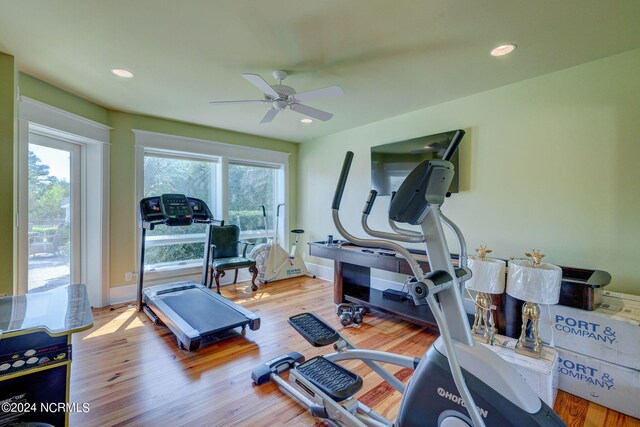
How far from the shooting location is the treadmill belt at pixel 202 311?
2.74m

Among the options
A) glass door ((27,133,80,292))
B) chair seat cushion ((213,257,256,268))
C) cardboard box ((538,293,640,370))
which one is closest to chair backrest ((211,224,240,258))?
chair seat cushion ((213,257,256,268))

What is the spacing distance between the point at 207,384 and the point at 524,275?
92.5 inches

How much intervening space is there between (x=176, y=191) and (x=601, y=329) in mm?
4856

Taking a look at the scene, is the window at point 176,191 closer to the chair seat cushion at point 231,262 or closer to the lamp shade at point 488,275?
the chair seat cushion at point 231,262

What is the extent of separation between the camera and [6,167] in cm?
225

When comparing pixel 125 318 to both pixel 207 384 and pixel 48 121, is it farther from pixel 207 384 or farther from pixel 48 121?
pixel 48 121

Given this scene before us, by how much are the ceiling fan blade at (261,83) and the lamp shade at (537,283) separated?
2.28 metres

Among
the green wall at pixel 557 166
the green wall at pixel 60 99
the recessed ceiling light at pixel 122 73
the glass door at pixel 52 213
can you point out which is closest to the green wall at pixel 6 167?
the green wall at pixel 60 99

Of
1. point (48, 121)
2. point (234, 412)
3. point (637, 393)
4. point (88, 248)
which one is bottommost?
point (234, 412)

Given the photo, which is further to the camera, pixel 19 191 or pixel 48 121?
pixel 48 121

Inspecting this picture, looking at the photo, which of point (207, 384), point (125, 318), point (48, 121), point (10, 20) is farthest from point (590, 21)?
point (125, 318)

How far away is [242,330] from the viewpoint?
2941mm

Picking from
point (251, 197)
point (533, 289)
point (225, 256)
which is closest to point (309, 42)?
point (533, 289)

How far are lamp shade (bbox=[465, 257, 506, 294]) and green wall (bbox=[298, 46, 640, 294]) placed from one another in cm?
92
